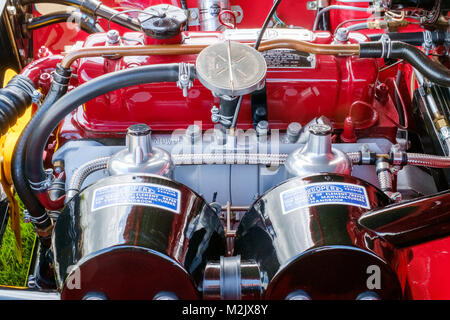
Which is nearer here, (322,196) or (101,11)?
(322,196)

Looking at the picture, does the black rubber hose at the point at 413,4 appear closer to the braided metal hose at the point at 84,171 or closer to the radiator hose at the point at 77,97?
the radiator hose at the point at 77,97

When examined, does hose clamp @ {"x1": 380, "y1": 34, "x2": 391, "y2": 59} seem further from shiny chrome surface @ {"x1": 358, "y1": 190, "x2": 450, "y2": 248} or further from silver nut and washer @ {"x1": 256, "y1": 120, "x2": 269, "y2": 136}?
shiny chrome surface @ {"x1": 358, "y1": 190, "x2": 450, "y2": 248}

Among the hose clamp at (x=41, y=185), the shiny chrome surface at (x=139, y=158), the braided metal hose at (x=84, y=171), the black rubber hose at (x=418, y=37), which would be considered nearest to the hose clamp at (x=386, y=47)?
the black rubber hose at (x=418, y=37)

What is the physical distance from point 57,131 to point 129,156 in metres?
0.51

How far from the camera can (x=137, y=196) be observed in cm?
82


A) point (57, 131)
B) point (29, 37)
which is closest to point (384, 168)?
point (57, 131)

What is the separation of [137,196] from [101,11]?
0.97m

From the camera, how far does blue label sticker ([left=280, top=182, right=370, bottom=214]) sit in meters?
0.81

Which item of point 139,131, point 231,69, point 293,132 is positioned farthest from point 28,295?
point 293,132

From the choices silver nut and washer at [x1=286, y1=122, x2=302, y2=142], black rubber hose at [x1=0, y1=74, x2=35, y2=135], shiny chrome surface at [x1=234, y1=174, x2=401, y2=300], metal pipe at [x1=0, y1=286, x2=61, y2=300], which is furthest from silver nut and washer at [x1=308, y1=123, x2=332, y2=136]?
black rubber hose at [x1=0, y1=74, x2=35, y2=135]

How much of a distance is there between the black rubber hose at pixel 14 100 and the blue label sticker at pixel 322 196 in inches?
28.0

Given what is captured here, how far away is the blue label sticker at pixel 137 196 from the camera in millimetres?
812

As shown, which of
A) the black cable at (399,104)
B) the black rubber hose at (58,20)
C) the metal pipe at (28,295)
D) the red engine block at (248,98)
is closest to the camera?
the metal pipe at (28,295)

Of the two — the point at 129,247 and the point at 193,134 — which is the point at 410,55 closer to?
the point at 193,134
